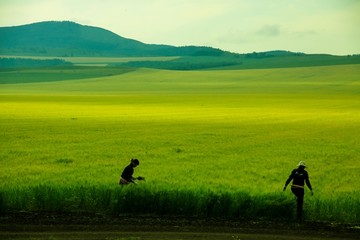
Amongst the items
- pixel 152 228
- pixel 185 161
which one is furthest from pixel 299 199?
pixel 185 161

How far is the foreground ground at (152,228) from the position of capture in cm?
1377

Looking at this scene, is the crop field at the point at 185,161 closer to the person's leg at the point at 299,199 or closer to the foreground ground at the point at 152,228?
the person's leg at the point at 299,199

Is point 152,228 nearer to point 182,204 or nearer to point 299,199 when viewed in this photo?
point 182,204

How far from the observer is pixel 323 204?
1684cm

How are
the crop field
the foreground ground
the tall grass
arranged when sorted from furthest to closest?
the crop field, the tall grass, the foreground ground

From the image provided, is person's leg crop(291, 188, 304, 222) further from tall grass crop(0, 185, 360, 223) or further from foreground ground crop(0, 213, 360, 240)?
foreground ground crop(0, 213, 360, 240)

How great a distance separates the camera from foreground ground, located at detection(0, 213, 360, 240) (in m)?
13.8

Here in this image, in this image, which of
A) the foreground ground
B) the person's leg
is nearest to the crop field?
the person's leg

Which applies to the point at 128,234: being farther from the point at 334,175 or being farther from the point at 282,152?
the point at 282,152

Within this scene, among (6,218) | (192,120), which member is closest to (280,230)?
(6,218)

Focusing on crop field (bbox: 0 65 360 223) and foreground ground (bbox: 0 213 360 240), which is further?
crop field (bbox: 0 65 360 223)

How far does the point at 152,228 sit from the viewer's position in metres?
14.5

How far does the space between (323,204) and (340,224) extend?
1.36 meters

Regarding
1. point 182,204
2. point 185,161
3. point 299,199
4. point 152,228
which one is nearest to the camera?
point 152,228
